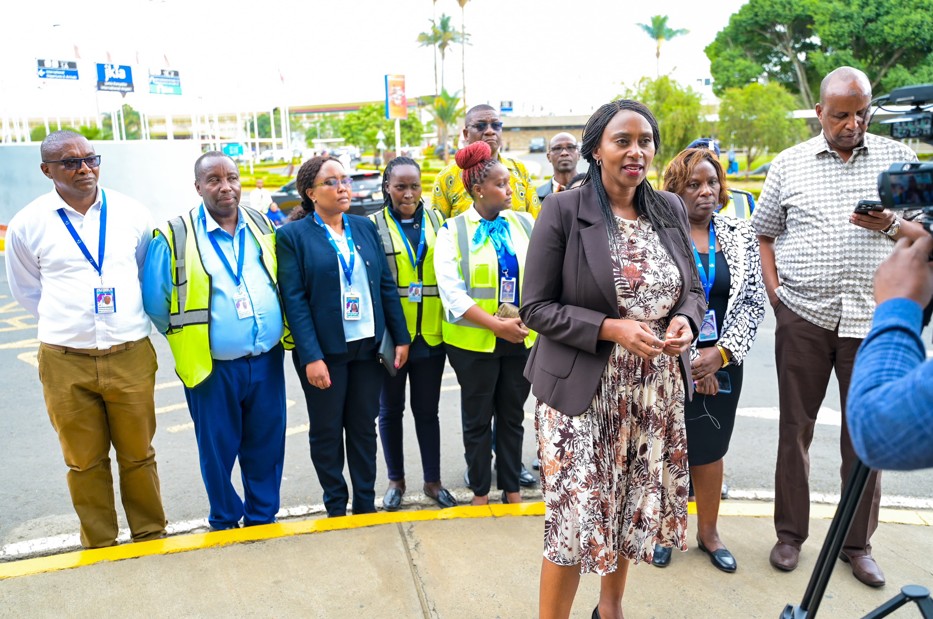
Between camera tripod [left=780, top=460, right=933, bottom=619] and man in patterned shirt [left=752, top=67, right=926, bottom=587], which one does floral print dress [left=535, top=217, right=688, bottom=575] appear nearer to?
camera tripod [left=780, top=460, right=933, bottom=619]

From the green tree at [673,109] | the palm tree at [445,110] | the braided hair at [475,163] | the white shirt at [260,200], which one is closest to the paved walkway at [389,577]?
the braided hair at [475,163]

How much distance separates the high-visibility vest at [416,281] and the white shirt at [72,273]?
4.72 ft

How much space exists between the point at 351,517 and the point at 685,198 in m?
2.39

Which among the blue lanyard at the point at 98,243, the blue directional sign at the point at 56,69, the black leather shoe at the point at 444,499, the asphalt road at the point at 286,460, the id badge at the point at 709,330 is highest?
the blue directional sign at the point at 56,69

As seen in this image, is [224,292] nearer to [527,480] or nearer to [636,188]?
[636,188]

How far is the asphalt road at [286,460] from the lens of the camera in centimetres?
460

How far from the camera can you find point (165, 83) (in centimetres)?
2553

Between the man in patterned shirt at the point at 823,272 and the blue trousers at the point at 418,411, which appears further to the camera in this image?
the blue trousers at the point at 418,411

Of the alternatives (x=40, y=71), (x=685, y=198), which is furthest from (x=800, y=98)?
(x=685, y=198)

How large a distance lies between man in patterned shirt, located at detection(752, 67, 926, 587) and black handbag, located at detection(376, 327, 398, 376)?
2.04 m

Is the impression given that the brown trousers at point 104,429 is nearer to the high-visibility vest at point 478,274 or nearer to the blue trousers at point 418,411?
the blue trousers at point 418,411

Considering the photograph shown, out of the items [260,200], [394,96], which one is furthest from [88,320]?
[394,96]

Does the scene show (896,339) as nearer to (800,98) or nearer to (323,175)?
(323,175)

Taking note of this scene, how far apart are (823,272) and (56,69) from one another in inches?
1121
